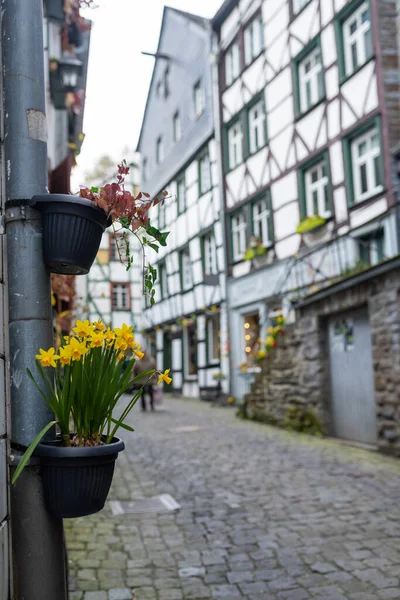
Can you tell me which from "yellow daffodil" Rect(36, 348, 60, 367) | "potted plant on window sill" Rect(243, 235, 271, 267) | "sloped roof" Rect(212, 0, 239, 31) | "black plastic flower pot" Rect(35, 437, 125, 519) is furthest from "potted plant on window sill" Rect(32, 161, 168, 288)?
"sloped roof" Rect(212, 0, 239, 31)

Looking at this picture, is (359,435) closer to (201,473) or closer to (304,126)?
(201,473)

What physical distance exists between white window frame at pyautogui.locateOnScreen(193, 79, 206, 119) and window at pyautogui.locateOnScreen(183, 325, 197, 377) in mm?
6745

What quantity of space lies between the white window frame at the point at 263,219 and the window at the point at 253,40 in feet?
11.9

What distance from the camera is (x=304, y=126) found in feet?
41.6

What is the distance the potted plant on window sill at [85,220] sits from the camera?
198cm

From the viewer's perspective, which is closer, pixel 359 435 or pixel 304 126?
pixel 359 435

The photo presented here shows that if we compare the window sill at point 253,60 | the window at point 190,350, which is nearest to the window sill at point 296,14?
the window sill at point 253,60

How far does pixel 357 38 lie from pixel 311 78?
5.52 ft

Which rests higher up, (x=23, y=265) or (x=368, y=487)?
(x=23, y=265)

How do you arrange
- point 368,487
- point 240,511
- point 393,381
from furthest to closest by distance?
point 393,381
point 368,487
point 240,511

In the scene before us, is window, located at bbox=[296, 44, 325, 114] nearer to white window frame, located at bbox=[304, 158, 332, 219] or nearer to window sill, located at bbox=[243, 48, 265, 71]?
white window frame, located at bbox=[304, 158, 332, 219]

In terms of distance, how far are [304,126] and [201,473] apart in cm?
870

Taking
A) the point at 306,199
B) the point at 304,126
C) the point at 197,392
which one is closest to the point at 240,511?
the point at 306,199

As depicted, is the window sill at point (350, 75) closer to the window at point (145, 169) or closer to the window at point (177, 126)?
the window at point (177, 126)
